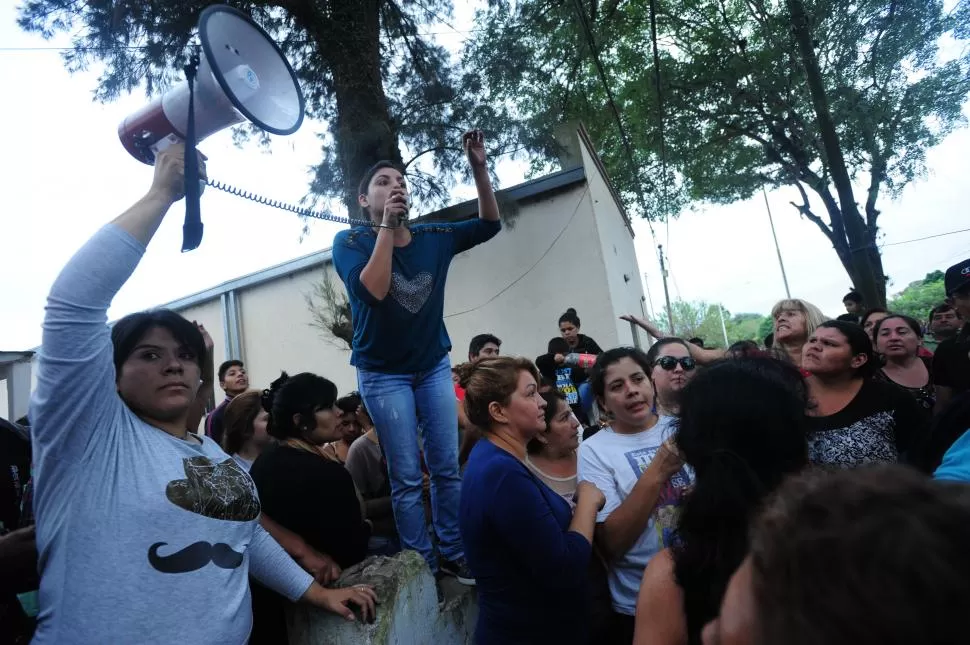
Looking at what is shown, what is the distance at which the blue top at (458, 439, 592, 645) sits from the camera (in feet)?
5.58

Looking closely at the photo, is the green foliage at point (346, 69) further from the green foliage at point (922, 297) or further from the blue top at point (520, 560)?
the green foliage at point (922, 297)

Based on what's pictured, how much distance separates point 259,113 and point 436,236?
107cm

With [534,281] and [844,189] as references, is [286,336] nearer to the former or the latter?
[534,281]

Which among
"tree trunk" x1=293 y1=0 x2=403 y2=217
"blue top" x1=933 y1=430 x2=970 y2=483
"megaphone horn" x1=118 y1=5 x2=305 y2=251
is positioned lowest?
"blue top" x1=933 y1=430 x2=970 y2=483

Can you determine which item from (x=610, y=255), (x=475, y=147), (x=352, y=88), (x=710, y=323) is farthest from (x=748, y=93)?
(x=710, y=323)

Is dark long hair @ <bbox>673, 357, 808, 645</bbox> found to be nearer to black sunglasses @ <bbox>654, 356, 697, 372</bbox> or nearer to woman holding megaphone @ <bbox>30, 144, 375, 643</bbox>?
woman holding megaphone @ <bbox>30, 144, 375, 643</bbox>

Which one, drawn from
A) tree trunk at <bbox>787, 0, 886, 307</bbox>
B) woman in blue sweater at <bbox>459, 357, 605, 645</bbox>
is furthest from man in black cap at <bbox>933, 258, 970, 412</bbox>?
tree trunk at <bbox>787, 0, 886, 307</bbox>

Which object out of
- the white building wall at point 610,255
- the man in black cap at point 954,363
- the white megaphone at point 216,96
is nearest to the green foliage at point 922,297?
the white building wall at point 610,255

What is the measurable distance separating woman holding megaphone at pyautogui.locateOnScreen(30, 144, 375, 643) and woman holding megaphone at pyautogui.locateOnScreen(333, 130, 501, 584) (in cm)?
99

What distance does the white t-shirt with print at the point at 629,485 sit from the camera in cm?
202

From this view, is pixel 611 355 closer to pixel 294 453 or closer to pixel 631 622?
pixel 631 622

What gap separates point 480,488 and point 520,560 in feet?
0.82

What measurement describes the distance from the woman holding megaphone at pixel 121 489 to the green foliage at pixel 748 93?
17.4 ft

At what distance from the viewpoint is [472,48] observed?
7.89 metres
